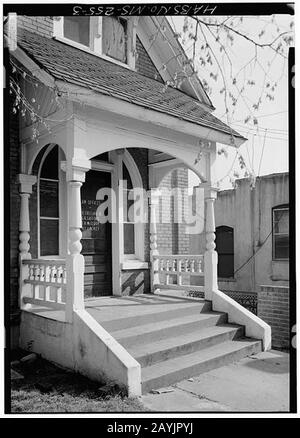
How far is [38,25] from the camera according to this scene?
22.2 feet

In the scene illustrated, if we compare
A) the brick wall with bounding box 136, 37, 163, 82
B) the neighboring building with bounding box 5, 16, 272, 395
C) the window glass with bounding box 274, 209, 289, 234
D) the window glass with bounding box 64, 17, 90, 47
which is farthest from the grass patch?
the window glass with bounding box 274, 209, 289, 234

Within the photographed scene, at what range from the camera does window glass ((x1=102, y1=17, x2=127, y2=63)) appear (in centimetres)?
768

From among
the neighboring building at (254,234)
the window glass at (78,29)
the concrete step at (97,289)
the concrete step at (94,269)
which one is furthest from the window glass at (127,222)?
the neighboring building at (254,234)

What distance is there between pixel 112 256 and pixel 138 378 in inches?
138

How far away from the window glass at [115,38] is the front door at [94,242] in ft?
7.83

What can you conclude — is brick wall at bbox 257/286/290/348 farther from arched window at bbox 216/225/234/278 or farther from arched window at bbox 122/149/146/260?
arched window at bbox 216/225/234/278

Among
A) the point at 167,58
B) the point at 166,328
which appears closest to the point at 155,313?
the point at 166,328

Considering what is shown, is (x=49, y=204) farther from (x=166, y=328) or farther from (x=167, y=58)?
(x=167, y=58)

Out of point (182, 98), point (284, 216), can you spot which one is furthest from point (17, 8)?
point (284, 216)

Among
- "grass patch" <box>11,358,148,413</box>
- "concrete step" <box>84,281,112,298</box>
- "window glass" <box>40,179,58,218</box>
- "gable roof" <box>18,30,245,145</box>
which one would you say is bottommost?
"grass patch" <box>11,358,148,413</box>

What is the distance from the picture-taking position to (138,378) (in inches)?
172

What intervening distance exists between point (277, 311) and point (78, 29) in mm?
6202

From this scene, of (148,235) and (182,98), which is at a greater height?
(182,98)
